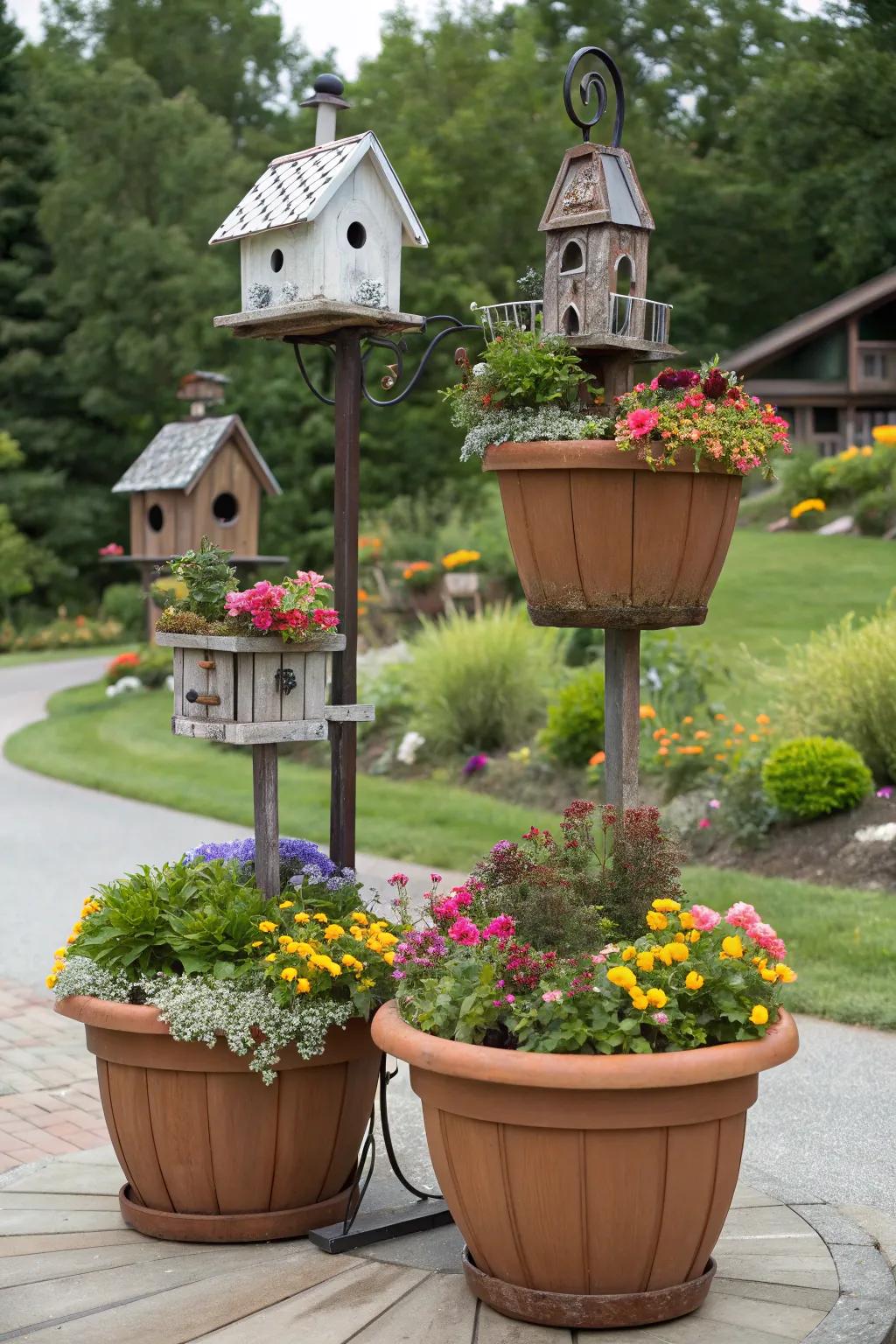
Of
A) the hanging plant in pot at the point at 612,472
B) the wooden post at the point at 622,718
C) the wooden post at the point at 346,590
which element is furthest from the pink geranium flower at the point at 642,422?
the wooden post at the point at 346,590

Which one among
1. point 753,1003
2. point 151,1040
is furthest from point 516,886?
point 151,1040

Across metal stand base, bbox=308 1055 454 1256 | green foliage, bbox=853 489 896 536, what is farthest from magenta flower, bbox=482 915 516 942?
green foliage, bbox=853 489 896 536

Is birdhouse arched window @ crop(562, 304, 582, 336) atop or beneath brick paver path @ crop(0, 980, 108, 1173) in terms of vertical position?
atop

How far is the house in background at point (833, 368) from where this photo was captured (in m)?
25.4

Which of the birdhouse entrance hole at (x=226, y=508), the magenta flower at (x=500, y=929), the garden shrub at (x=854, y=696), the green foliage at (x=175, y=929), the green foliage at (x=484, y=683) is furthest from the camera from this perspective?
the birdhouse entrance hole at (x=226, y=508)

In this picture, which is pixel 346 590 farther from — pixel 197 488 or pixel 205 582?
pixel 197 488

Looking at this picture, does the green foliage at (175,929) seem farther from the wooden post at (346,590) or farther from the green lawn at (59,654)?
the green lawn at (59,654)

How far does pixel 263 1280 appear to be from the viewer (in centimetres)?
343

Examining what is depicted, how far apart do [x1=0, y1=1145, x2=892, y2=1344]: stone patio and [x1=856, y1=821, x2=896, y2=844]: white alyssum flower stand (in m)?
4.11

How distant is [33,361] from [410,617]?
16.2 meters

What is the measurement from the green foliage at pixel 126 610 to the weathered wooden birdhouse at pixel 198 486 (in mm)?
12556

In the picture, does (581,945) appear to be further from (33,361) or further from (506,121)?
(33,361)

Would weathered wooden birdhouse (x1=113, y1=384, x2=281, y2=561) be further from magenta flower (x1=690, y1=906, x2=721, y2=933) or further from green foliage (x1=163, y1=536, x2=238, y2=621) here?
magenta flower (x1=690, y1=906, x2=721, y2=933)

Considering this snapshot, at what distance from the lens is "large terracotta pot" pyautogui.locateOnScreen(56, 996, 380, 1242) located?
3.60 m
